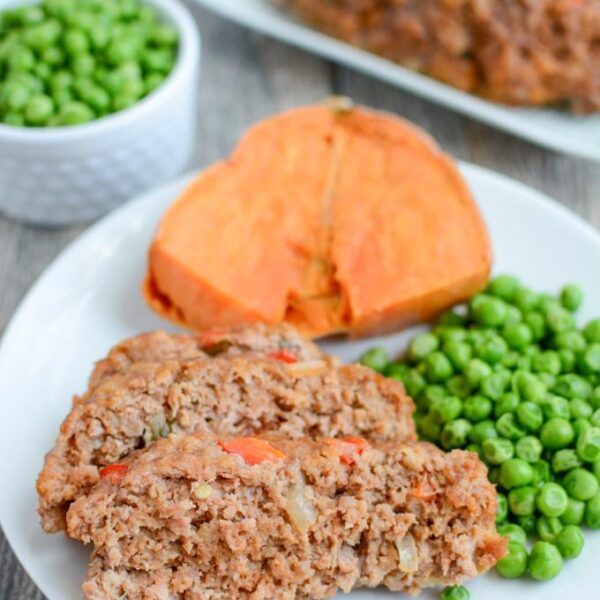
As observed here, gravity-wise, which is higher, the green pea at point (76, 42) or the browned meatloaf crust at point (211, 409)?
the green pea at point (76, 42)

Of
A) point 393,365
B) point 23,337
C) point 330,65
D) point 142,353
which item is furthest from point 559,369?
point 330,65

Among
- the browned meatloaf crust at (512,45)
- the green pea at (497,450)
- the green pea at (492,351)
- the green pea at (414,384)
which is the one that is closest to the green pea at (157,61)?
the browned meatloaf crust at (512,45)

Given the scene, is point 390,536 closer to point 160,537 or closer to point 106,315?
point 160,537

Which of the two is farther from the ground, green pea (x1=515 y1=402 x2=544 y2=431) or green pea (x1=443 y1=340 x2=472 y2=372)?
green pea (x1=515 y1=402 x2=544 y2=431)

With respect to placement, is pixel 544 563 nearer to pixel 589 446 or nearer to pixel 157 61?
pixel 589 446

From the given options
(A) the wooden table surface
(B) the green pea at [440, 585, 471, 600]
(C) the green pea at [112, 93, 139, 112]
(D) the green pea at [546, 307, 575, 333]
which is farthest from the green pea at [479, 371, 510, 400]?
(C) the green pea at [112, 93, 139, 112]

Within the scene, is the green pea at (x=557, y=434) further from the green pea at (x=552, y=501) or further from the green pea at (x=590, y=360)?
the green pea at (x=590, y=360)

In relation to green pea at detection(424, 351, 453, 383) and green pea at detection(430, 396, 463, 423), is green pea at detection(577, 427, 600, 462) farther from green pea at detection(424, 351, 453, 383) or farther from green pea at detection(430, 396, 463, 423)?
green pea at detection(424, 351, 453, 383)
